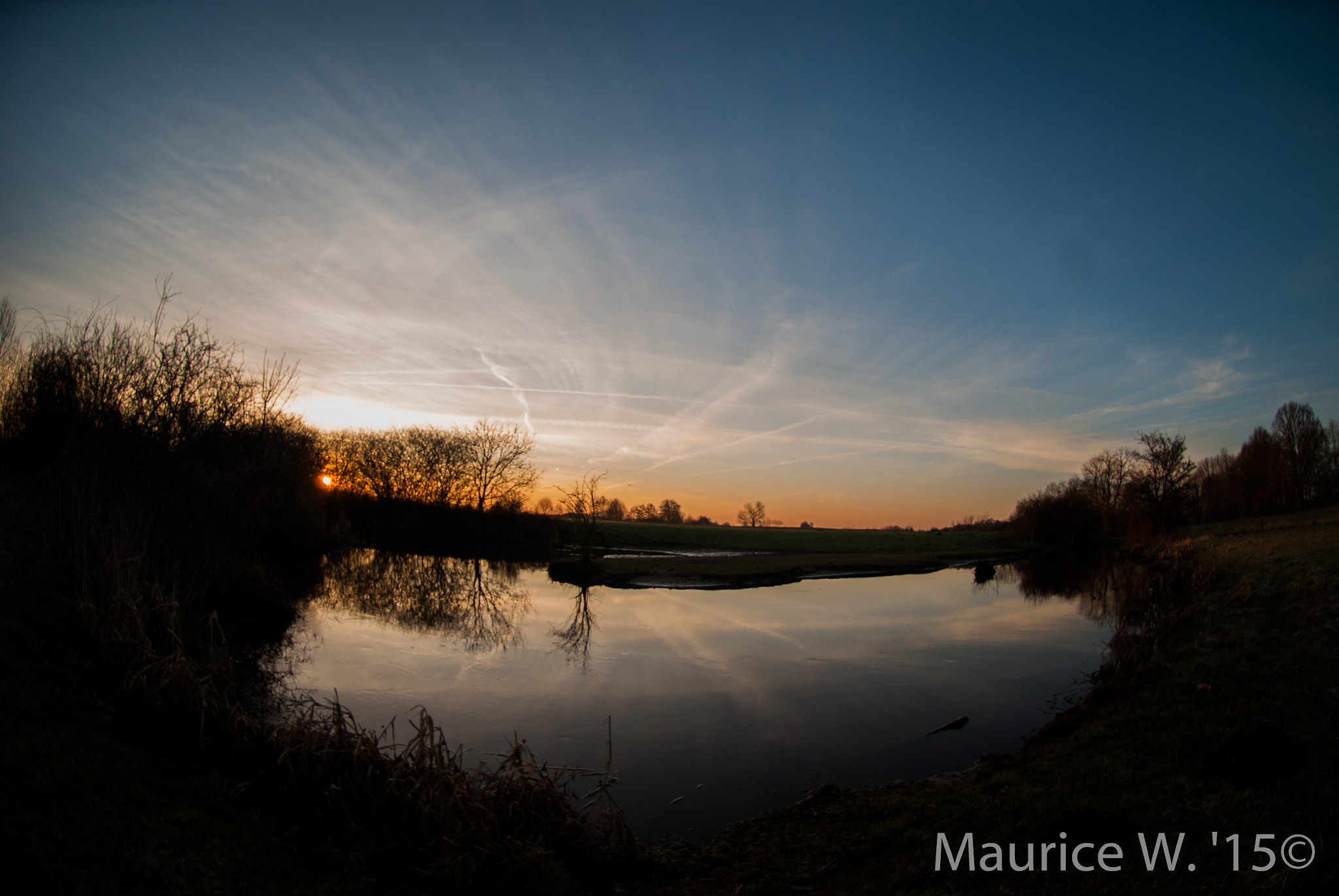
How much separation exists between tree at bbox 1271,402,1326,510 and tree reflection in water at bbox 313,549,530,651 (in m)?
69.3

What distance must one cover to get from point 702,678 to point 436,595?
1341 cm

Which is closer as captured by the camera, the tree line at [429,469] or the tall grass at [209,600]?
the tall grass at [209,600]

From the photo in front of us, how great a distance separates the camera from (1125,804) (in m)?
5.24

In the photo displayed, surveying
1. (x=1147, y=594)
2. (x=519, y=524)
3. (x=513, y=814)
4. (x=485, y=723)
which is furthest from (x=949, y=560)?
(x=513, y=814)

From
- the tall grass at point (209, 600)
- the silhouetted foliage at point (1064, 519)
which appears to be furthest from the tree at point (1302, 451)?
the tall grass at point (209, 600)

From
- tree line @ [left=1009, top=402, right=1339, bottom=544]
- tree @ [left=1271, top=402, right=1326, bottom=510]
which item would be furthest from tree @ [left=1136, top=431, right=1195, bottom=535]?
tree @ [left=1271, top=402, right=1326, bottom=510]

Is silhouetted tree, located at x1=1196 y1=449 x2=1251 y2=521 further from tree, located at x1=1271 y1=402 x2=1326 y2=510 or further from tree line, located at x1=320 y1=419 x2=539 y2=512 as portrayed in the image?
tree line, located at x1=320 y1=419 x2=539 y2=512

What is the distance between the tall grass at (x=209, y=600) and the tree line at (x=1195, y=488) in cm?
4959

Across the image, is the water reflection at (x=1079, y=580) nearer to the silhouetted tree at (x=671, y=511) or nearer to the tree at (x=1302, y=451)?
the tree at (x=1302, y=451)

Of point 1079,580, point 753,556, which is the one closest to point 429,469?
point 753,556

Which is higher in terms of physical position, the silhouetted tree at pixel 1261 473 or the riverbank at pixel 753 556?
the silhouetted tree at pixel 1261 473

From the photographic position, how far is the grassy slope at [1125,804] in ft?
14.7

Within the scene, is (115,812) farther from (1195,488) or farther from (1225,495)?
(1225,495)

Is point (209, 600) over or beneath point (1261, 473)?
beneath
